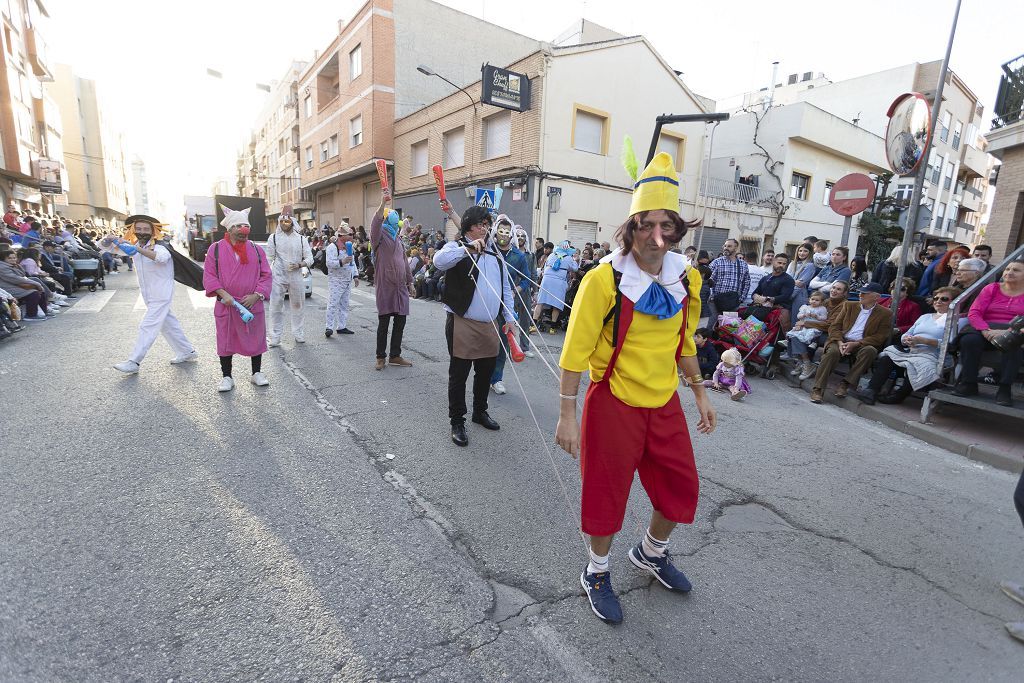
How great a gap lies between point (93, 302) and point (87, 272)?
8.00 feet

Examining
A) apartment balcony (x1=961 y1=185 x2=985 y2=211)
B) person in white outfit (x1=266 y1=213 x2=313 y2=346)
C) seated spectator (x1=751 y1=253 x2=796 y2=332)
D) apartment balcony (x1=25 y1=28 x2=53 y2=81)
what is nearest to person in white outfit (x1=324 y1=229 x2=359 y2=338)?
person in white outfit (x1=266 y1=213 x2=313 y2=346)

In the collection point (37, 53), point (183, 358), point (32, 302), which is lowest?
point (183, 358)

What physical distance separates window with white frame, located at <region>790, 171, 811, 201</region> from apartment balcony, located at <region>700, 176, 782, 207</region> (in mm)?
1010

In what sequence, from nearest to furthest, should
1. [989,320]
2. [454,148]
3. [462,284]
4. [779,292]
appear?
[462,284]
[989,320]
[779,292]
[454,148]

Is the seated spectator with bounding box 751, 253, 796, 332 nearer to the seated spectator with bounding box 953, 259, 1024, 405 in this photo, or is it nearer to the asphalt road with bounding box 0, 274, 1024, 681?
the seated spectator with bounding box 953, 259, 1024, 405

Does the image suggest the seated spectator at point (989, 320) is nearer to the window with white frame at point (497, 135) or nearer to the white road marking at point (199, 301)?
the white road marking at point (199, 301)

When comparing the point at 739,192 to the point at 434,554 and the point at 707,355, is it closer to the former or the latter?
the point at 707,355

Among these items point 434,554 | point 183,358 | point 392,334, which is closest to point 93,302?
point 183,358

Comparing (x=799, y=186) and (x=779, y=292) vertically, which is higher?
(x=799, y=186)

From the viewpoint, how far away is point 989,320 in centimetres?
536

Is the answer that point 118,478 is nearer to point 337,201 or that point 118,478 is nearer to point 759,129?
point 759,129

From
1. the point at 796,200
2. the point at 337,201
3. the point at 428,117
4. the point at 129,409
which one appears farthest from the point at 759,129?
the point at 129,409

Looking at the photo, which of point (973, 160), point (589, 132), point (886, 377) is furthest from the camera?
point (973, 160)

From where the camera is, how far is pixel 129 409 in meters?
4.64
